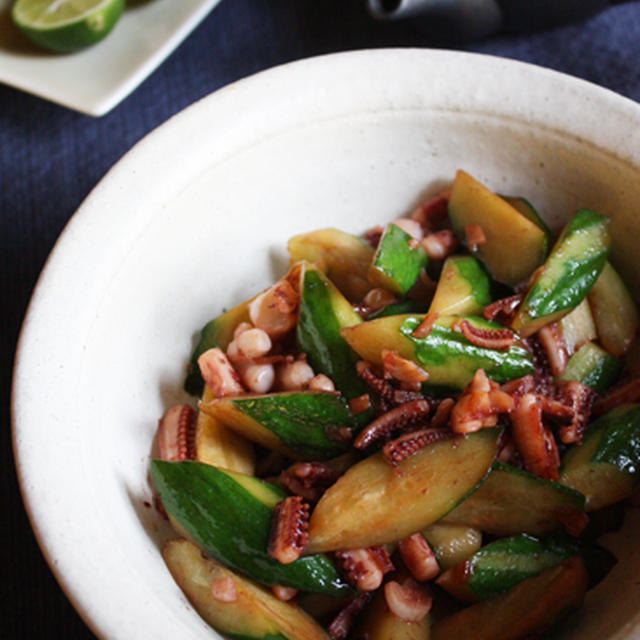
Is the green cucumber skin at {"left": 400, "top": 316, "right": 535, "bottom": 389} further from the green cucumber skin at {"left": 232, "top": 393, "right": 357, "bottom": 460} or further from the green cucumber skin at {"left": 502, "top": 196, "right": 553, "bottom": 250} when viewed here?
the green cucumber skin at {"left": 502, "top": 196, "right": 553, "bottom": 250}

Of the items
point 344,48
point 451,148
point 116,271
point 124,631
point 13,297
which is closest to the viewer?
point 124,631

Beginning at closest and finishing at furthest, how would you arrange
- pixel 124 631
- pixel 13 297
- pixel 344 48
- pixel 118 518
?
pixel 124 631 < pixel 118 518 < pixel 13 297 < pixel 344 48

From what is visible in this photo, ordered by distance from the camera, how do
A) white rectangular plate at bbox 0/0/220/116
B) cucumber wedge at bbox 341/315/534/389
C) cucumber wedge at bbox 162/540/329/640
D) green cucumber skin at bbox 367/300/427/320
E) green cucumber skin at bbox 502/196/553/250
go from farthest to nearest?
1. white rectangular plate at bbox 0/0/220/116
2. green cucumber skin at bbox 502/196/553/250
3. green cucumber skin at bbox 367/300/427/320
4. cucumber wedge at bbox 341/315/534/389
5. cucumber wedge at bbox 162/540/329/640

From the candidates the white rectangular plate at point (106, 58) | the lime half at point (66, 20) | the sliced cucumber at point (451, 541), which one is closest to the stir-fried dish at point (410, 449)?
the sliced cucumber at point (451, 541)

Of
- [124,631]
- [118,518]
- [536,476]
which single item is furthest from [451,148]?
[124,631]

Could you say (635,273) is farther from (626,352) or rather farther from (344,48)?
(344,48)

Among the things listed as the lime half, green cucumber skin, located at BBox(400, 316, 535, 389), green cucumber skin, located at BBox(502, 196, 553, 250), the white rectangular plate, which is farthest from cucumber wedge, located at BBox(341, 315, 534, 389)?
the lime half
